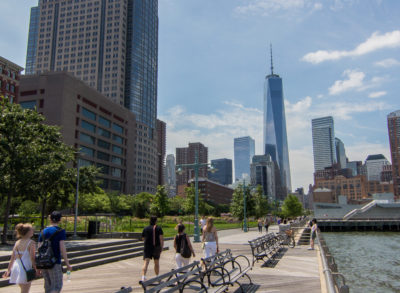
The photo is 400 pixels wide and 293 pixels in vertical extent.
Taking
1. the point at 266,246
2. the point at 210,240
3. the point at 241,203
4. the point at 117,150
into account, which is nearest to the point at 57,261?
the point at 210,240

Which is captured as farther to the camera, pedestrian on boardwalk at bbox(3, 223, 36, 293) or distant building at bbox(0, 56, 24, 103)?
distant building at bbox(0, 56, 24, 103)

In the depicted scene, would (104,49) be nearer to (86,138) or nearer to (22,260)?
(86,138)

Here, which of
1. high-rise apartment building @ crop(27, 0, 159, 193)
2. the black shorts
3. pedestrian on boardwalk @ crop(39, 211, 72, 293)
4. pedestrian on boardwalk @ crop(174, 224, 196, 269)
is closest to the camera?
pedestrian on boardwalk @ crop(39, 211, 72, 293)

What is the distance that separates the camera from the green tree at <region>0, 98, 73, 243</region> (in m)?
18.9

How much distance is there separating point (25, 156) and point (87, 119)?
81.6 m

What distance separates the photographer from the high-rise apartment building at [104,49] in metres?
154

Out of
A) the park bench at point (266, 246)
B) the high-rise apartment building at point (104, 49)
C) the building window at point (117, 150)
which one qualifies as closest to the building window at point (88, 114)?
the building window at point (117, 150)

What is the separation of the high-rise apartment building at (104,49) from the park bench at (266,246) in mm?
134819

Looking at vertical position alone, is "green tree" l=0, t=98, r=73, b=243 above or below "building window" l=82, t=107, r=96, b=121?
below

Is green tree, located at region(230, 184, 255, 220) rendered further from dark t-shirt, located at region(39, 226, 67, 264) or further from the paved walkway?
dark t-shirt, located at region(39, 226, 67, 264)

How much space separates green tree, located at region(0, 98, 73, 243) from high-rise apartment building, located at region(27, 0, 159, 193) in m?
132

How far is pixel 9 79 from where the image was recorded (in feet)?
263

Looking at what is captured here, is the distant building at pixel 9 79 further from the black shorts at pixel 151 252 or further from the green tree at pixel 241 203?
the black shorts at pixel 151 252

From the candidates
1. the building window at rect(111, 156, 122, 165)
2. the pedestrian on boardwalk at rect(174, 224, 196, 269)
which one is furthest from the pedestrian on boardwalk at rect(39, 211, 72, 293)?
the building window at rect(111, 156, 122, 165)
